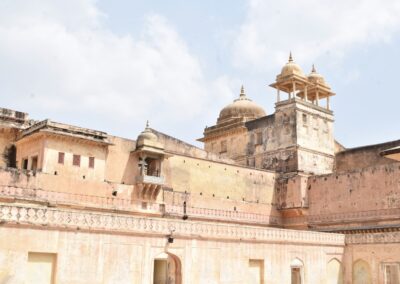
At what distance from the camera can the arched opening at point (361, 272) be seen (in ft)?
62.2

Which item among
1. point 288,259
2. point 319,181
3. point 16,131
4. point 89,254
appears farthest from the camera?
point 319,181

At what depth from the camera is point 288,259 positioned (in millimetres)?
17469

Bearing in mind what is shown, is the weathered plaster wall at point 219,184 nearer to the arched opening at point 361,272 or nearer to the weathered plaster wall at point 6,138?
the weathered plaster wall at point 6,138

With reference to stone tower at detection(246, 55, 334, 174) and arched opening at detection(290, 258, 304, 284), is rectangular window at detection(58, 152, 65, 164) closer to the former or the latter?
arched opening at detection(290, 258, 304, 284)

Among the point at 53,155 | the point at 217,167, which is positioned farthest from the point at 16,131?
the point at 217,167

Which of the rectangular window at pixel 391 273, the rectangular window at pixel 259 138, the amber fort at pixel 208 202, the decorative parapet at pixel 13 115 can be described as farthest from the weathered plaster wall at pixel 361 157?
the decorative parapet at pixel 13 115

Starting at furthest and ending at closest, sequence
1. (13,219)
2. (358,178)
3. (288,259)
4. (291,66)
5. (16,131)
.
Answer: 1. (291,66)
2. (358,178)
3. (16,131)
4. (288,259)
5. (13,219)

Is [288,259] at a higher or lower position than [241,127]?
lower

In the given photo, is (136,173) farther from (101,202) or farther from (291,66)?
(291,66)

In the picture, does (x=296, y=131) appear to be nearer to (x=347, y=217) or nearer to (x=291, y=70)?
(x=291, y=70)

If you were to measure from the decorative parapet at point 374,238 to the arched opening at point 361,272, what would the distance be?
831 millimetres

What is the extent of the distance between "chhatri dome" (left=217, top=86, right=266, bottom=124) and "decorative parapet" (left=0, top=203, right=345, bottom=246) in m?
16.9

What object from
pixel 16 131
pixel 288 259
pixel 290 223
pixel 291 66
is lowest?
pixel 288 259

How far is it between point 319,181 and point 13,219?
65.2ft
